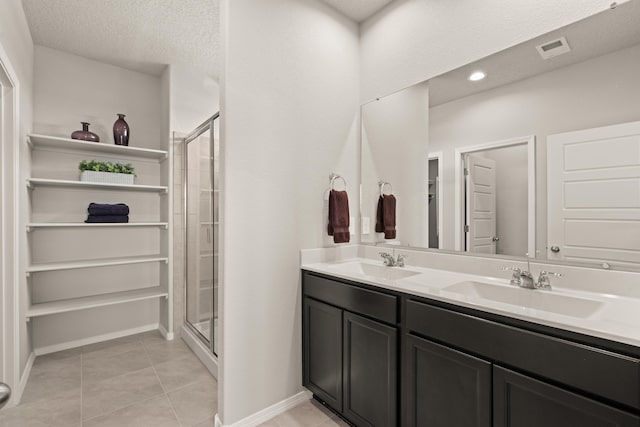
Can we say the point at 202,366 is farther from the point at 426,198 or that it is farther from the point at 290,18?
the point at 290,18

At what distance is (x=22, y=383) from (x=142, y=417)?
1.05 meters

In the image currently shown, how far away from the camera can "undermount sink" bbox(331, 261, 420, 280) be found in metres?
1.98

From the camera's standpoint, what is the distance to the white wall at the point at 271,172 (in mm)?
1821

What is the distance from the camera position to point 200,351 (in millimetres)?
2783

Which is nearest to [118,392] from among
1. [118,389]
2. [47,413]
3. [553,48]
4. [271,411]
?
[118,389]

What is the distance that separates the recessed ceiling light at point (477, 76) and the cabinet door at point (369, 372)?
147cm

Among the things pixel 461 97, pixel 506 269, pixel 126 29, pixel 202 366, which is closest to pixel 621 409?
pixel 506 269

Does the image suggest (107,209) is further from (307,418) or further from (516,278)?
(516,278)

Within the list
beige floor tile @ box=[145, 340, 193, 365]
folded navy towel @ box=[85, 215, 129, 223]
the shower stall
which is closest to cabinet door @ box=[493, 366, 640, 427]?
the shower stall

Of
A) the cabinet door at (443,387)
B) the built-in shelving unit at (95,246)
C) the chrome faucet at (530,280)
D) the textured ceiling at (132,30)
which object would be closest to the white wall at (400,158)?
the chrome faucet at (530,280)

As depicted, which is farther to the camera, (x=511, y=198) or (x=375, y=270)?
(x=375, y=270)

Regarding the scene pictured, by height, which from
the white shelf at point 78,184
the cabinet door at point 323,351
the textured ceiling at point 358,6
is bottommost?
the cabinet door at point 323,351

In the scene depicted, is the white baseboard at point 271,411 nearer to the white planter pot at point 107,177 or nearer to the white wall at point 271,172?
the white wall at point 271,172

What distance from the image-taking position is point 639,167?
4.31 ft
